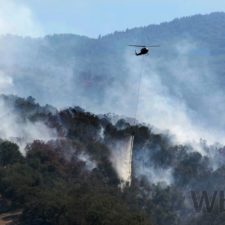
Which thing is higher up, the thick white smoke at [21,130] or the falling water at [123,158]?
the thick white smoke at [21,130]

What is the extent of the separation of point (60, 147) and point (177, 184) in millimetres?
22746

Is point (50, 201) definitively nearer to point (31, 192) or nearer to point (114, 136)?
point (31, 192)

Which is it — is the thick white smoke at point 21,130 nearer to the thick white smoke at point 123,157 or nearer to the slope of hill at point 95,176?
the slope of hill at point 95,176

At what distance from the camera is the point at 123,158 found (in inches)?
5007

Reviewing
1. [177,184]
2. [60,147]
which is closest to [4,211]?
[60,147]

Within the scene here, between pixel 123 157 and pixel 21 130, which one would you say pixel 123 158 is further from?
pixel 21 130

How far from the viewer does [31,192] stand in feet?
311

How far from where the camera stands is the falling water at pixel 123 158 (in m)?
118

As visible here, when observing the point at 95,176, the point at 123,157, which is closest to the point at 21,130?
the point at 123,157

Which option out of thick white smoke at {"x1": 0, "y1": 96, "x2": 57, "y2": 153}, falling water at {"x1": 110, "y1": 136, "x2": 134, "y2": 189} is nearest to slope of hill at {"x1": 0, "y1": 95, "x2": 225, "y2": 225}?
thick white smoke at {"x1": 0, "y1": 96, "x2": 57, "y2": 153}

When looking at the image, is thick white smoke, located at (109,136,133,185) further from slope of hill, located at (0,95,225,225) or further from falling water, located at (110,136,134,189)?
slope of hill, located at (0,95,225,225)

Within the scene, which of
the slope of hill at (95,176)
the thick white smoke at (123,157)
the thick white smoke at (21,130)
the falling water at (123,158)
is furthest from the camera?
the thick white smoke at (21,130)

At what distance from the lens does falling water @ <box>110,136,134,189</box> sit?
118262 mm

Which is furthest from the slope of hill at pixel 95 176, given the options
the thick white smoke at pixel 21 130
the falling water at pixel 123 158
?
the falling water at pixel 123 158
